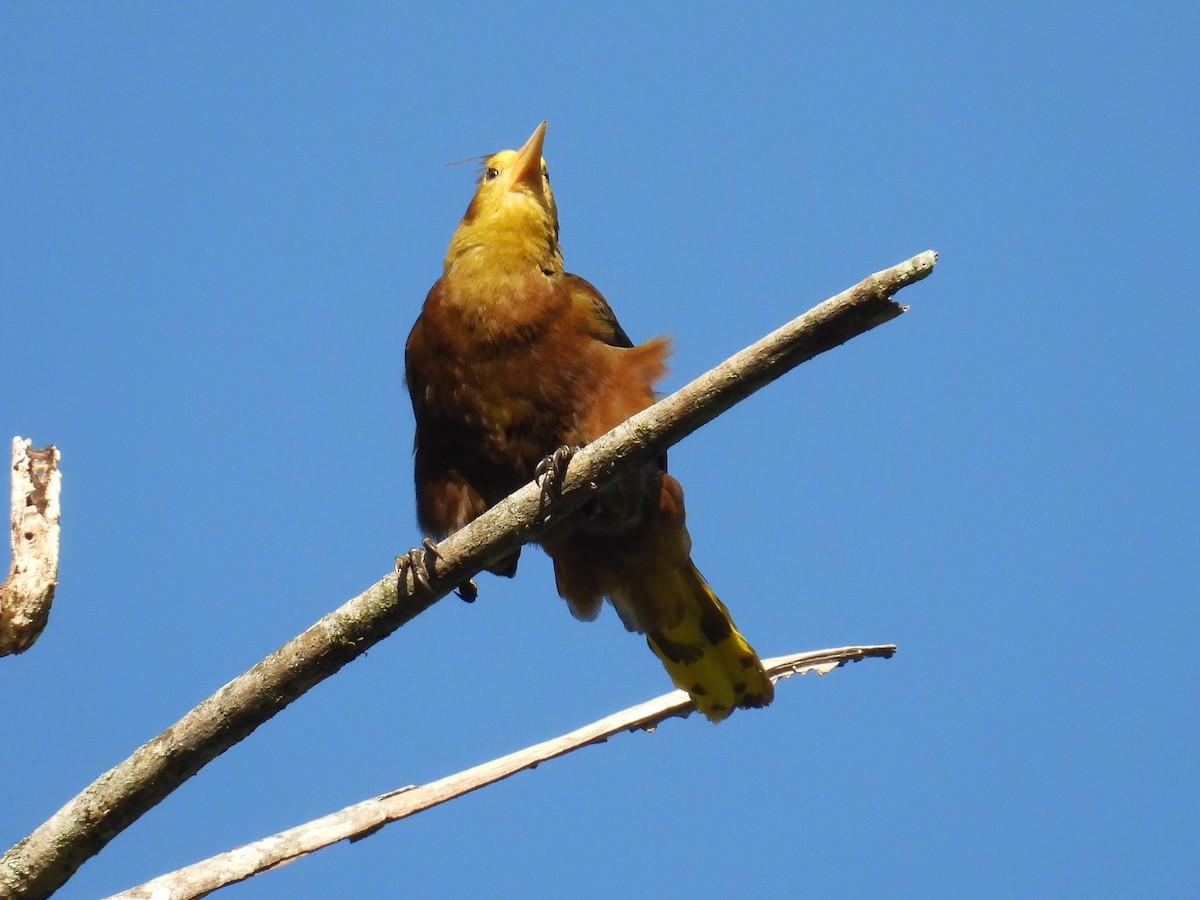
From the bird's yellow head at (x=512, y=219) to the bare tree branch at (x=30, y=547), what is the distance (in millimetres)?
1993

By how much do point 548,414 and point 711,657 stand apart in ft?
4.32

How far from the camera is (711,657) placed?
5195 millimetres

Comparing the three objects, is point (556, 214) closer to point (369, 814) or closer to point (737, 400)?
point (737, 400)

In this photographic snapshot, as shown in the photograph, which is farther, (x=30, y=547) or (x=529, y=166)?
(x=529, y=166)

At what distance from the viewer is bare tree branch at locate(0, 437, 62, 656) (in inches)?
124

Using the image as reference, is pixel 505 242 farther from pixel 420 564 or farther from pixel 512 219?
pixel 420 564

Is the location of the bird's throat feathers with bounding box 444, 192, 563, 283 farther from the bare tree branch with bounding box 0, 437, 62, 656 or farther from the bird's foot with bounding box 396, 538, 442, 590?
the bare tree branch with bounding box 0, 437, 62, 656

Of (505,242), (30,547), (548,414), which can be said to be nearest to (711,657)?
(548,414)

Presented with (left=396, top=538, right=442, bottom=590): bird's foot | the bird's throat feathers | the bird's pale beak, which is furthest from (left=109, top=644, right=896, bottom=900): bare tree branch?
the bird's pale beak

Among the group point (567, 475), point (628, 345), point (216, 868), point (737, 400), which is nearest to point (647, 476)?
point (628, 345)

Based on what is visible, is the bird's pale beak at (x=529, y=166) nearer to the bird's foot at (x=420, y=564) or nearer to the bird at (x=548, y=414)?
the bird at (x=548, y=414)

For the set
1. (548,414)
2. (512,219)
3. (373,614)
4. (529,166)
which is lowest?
(373,614)

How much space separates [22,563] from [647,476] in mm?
2149

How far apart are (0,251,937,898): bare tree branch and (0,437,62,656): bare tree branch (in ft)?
1.37
